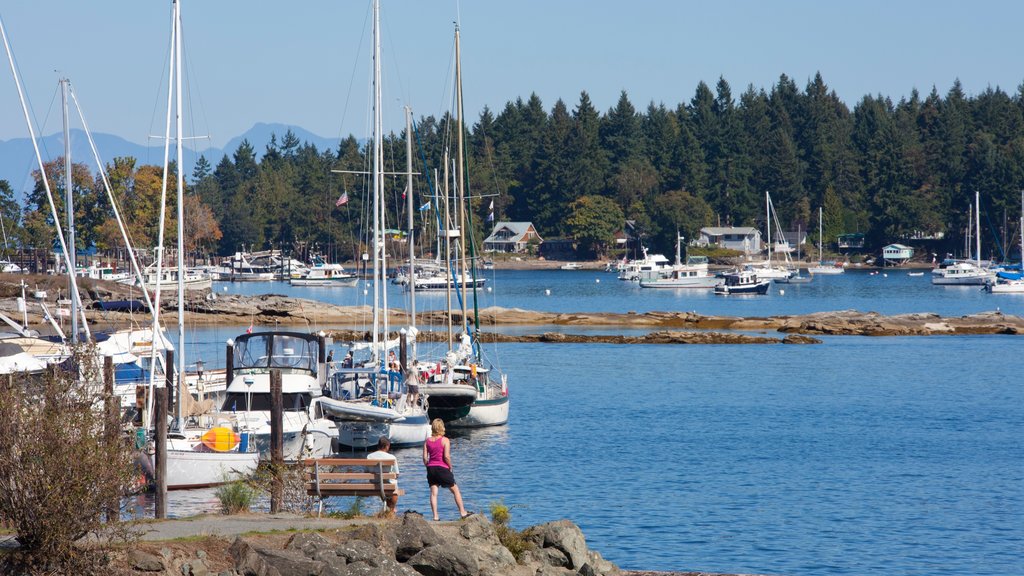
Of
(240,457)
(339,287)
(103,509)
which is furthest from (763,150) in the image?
(103,509)

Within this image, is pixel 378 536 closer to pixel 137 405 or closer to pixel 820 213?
pixel 137 405

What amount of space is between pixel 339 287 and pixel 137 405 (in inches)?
4653

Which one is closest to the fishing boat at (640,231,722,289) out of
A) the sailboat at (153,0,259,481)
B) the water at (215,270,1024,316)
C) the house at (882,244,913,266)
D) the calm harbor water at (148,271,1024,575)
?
the water at (215,270,1024,316)

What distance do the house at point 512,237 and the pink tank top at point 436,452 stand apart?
167810 mm

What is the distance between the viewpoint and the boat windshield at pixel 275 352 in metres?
35.0

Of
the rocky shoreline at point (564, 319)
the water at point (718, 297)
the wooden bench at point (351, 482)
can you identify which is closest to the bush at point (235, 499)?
the wooden bench at point (351, 482)

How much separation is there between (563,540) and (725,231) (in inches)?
6317

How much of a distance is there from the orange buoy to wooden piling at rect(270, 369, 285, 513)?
460 cm

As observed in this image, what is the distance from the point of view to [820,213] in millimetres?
169000

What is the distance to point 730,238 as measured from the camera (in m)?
178

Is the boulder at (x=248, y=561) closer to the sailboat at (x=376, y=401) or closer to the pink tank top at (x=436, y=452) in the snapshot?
the pink tank top at (x=436, y=452)

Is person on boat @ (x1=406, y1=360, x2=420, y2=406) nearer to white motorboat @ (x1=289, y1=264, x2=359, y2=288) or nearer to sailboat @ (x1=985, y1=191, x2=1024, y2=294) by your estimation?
sailboat @ (x1=985, y1=191, x2=1024, y2=294)

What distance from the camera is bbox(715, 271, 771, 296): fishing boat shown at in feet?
411

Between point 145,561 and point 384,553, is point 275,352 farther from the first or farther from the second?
point 145,561
